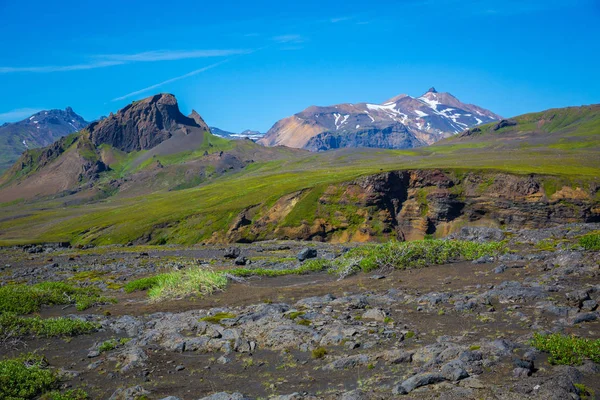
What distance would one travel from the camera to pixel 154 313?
74.7 ft

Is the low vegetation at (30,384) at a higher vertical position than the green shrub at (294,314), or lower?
higher

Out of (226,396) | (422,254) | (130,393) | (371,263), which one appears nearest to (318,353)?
(226,396)

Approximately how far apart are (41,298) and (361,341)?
845 inches

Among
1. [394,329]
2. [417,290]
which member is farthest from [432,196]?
[394,329]

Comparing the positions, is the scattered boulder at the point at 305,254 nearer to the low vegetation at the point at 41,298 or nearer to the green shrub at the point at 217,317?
the low vegetation at the point at 41,298

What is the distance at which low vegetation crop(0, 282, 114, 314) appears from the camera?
24.7m

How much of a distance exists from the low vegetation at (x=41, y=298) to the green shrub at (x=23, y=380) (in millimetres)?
11968

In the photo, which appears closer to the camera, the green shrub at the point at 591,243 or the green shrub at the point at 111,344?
the green shrub at the point at 111,344

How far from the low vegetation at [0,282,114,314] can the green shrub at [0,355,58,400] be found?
12.0 m

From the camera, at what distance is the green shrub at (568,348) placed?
1119cm

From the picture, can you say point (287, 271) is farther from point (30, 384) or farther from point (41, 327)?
point (30, 384)

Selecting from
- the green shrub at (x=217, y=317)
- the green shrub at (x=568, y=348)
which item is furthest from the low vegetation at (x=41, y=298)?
the green shrub at (x=568, y=348)

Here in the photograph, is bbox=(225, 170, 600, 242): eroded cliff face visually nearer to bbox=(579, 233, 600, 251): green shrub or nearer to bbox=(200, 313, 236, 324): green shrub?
bbox=(579, 233, 600, 251): green shrub

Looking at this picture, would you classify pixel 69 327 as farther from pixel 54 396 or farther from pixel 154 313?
pixel 54 396
